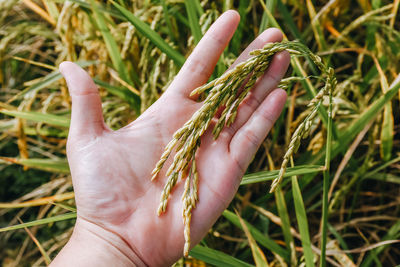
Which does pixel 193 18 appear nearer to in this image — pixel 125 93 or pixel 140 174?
pixel 125 93

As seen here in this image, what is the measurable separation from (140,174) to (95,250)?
311 mm

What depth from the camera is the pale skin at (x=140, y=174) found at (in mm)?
1238

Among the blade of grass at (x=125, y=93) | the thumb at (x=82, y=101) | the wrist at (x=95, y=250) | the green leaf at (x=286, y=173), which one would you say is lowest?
the green leaf at (x=286, y=173)

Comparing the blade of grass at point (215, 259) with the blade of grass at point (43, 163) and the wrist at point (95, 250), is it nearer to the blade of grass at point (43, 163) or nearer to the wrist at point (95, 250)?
the wrist at point (95, 250)

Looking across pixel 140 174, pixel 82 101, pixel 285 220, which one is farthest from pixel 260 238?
pixel 82 101

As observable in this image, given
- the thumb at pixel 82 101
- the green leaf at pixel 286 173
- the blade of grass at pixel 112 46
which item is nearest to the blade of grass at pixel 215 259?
the green leaf at pixel 286 173

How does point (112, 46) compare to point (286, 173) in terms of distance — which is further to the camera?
point (112, 46)

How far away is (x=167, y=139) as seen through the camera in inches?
53.9

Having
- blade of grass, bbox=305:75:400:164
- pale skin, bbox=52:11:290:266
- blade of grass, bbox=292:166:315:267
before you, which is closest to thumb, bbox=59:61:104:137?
pale skin, bbox=52:11:290:266

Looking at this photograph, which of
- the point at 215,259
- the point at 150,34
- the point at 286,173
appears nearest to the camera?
the point at 286,173

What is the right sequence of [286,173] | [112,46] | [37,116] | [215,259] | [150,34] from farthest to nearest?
[112,46] → [37,116] → [150,34] → [215,259] → [286,173]

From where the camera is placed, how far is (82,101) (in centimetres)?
123

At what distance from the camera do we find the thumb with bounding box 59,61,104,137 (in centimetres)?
123

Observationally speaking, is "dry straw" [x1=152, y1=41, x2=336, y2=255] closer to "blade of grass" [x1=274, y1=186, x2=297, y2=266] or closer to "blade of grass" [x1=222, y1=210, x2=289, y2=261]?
"blade of grass" [x1=222, y1=210, x2=289, y2=261]
